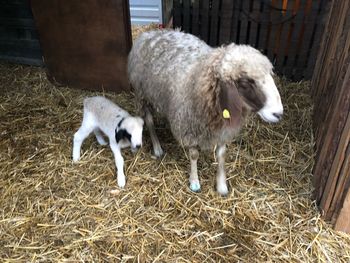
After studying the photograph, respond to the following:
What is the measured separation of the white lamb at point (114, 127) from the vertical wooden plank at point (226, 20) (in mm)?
2294

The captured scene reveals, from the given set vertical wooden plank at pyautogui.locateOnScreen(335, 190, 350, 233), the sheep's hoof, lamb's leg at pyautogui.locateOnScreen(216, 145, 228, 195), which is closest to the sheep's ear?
lamb's leg at pyautogui.locateOnScreen(216, 145, 228, 195)

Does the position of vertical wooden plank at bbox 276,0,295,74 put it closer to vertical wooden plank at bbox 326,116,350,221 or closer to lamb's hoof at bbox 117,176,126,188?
vertical wooden plank at bbox 326,116,350,221

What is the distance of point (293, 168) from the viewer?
3.43 metres

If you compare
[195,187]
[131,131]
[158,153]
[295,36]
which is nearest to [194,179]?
[195,187]

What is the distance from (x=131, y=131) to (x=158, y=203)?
2.34 ft

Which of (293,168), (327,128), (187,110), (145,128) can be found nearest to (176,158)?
(145,128)

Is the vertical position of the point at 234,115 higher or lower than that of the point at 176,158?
higher

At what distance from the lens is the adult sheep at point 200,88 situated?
7.57ft

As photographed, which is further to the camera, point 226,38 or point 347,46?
point 226,38

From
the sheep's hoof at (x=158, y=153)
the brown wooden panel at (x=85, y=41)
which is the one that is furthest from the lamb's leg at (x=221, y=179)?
the brown wooden panel at (x=85, y=41)

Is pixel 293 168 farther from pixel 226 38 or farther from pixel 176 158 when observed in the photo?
pixel 226 38

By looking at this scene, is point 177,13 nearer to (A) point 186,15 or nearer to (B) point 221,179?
(A) point 186,15

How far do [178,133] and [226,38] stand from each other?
2.47 meters

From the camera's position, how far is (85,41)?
4.33m
